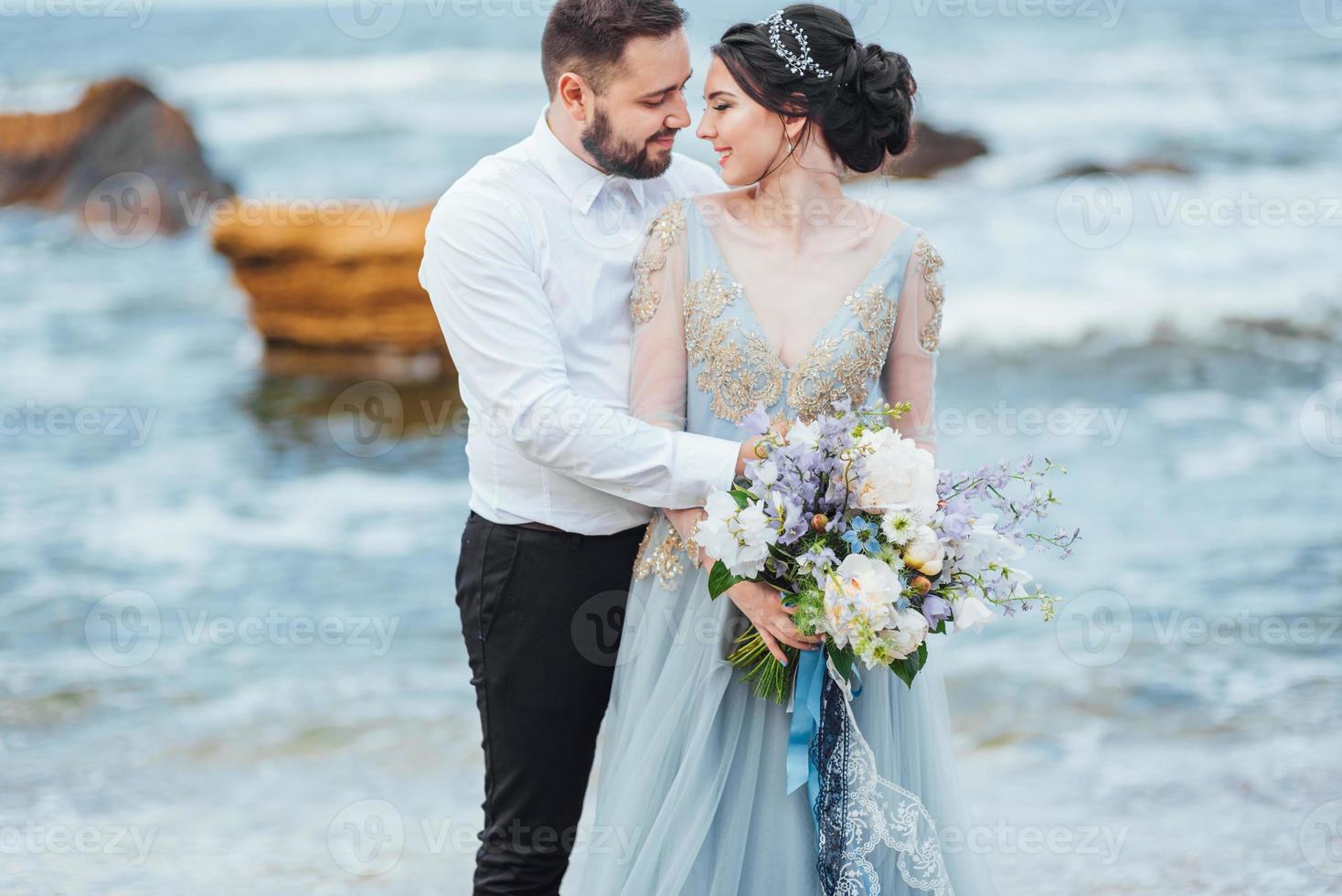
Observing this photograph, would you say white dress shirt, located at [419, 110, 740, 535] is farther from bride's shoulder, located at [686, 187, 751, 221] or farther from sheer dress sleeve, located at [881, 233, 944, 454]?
sheer dress sleeve, located at [881, 233, 944, 454]

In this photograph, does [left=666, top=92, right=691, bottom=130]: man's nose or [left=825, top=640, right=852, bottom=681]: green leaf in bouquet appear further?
[left=666, top=92, right=691, bottom=130]: man's nose

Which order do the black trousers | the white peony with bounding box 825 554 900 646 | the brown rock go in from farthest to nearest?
the brown rock → the black trousers → the white peony with bounding box 825 554 900 646

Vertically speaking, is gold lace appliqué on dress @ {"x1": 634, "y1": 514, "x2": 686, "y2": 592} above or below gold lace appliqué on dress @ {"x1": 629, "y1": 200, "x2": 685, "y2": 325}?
below

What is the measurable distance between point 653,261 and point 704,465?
1.30 feet

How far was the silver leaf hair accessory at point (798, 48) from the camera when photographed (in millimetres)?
2115

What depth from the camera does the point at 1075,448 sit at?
27.7 feet

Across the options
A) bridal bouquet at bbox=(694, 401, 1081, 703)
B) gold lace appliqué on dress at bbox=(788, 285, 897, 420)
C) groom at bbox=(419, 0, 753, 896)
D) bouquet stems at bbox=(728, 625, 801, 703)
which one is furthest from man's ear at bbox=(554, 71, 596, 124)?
bouquet stems at bbox=(728, 625, 801, 703)

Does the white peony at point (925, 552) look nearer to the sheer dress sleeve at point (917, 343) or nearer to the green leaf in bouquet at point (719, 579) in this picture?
the green leaf in bouquet at point (719, 579)

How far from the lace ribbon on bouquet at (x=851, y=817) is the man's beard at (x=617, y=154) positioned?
90cm

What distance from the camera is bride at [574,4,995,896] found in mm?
2137

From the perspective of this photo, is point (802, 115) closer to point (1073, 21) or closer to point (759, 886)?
point (759, 886)

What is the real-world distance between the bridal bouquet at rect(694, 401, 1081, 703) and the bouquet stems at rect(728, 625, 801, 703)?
0.66ft

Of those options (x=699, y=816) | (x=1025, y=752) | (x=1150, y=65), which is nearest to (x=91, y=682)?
(x=1025, y=752)

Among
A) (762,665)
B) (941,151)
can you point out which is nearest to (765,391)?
(762,665)
